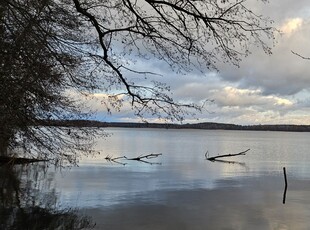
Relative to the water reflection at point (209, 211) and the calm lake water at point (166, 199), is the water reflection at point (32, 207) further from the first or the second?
the water reflection at point (209, 211)

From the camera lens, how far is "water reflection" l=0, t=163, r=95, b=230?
11.9 meters

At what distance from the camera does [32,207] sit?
1376cm

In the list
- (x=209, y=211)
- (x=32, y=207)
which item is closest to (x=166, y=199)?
(x=209, y=211)

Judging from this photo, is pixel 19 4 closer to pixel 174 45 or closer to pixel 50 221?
pixel 174 45

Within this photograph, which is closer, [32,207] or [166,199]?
[32,207]

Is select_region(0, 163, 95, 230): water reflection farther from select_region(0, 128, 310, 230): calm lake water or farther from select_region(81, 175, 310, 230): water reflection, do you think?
select_region(81, 175, 310, 230): water reflection

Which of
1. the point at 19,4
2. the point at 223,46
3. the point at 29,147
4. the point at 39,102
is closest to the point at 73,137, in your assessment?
the point at 29,147

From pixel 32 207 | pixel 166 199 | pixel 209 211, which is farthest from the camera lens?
pixel 166 199

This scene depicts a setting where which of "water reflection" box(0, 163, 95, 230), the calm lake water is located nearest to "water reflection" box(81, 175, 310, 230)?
the calm lake water

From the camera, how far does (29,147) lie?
11992 mm

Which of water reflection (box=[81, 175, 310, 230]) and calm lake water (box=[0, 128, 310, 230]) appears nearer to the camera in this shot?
water reflection (box=[81, 175, 310, 230])

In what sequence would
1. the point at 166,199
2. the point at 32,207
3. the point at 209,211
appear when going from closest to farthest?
the point at 32,207
the point at 209,211
the point at 166,199

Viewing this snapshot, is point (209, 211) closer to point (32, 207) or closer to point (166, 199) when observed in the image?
point (166, 199)

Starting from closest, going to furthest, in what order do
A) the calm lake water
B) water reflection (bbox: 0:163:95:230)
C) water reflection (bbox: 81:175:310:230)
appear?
water reflection (bbox: 0:163:95:230) → water reflection (bbox: 81:175:310:230) → the calm lake water
